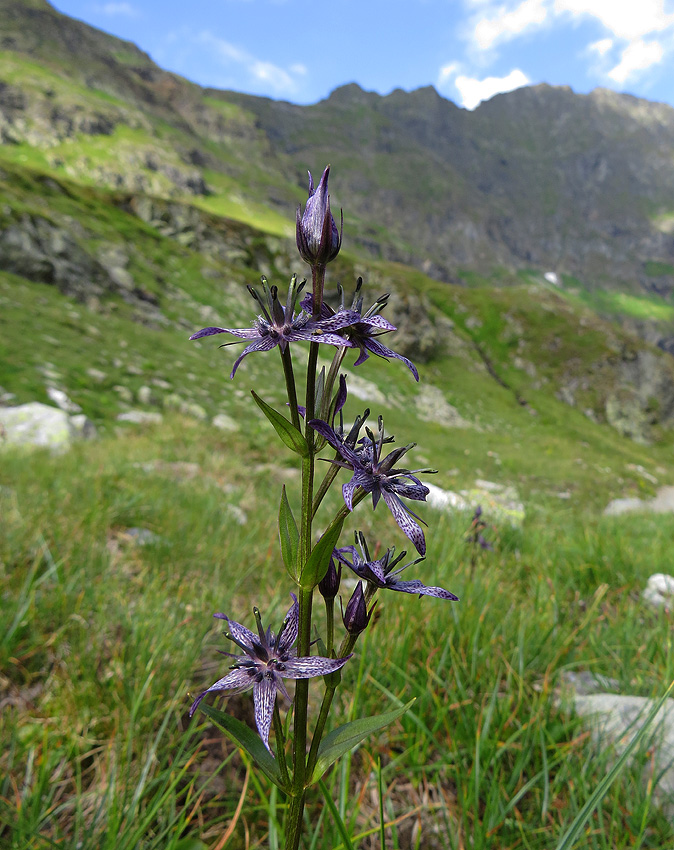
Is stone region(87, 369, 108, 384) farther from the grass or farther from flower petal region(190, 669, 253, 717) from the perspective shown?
flower petal region(190, 669, 253, 717)

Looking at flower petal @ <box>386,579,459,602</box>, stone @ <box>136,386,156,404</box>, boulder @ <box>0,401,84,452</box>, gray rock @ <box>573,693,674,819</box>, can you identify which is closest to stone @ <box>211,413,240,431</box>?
stone @ <box>136,386,156,404</box>

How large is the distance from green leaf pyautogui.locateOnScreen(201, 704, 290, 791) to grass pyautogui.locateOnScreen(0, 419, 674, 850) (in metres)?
0.78

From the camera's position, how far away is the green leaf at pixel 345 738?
1182 millimetres

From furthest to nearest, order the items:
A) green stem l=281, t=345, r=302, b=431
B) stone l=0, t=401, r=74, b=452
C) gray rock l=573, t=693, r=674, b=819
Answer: stone l=0, t=401, r=74, b=452 < gray rock l=573, t=693, r=674, b=819 < green stem l=281, t=345, r=302, b=431

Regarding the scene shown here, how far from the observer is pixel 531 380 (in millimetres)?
55469

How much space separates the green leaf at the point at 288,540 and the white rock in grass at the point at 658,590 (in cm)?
442

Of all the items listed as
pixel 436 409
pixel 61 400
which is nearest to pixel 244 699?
pixel 61 400

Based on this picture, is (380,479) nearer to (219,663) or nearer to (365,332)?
(365,332)

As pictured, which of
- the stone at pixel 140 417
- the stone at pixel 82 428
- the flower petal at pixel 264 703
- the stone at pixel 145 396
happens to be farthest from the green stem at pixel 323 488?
the stone at pixel 145 396

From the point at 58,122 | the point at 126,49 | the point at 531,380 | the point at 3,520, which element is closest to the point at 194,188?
the point at 58,122

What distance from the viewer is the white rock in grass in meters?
4.29

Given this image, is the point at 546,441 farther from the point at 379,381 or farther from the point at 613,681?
the point at 613,681

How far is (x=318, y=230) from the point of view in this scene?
Answer: 4.54ft

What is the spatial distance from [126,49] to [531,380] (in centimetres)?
24658
